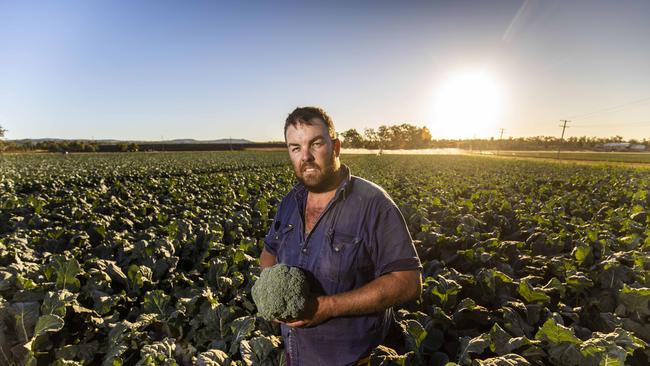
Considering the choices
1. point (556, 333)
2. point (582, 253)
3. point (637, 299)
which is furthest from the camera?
point (582, 253)

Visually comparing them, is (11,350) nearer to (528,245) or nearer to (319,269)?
(319,269)

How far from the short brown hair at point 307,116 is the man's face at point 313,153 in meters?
0.02

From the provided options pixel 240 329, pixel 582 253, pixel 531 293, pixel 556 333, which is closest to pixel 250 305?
pixel 240 329

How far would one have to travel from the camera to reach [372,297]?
206 cm

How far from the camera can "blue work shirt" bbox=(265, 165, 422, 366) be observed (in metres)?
2.18

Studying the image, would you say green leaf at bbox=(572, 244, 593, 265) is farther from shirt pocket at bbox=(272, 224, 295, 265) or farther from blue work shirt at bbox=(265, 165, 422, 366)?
shirt pocket at bbox=(272, 224, 295, 265)

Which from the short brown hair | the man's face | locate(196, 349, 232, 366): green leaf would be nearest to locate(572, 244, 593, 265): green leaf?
the man's face

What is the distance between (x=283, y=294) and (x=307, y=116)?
114 cm

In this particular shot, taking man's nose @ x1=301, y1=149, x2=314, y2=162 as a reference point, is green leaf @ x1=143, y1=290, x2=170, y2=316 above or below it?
below

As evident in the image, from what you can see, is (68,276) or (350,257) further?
(68,276)

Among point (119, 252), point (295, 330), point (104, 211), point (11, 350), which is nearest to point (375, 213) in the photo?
point (295, 330)

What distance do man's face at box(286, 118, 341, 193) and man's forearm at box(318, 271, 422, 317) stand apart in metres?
0.73

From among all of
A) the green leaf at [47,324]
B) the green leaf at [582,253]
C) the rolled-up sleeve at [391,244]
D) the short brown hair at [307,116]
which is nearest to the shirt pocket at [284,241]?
the rolled-up sleeve at [391,244]

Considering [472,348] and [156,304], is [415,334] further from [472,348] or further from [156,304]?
[156,304]
